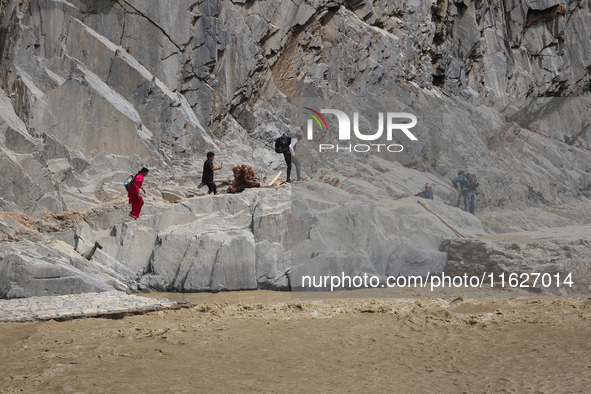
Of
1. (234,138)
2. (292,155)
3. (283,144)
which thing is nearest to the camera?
(283,144)

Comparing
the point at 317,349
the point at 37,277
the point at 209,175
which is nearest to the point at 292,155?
the point at 209,175

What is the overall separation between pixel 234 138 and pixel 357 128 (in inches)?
331

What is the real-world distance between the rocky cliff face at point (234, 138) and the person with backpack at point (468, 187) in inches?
7.7

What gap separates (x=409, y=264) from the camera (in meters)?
10.3

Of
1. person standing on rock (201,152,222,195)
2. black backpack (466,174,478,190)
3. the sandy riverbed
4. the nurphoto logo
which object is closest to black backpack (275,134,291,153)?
the nurphoto logo

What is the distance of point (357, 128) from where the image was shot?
36.6 feet

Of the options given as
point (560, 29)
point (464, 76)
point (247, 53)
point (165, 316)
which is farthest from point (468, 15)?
point (165, 316)

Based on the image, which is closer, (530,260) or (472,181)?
(530,260)

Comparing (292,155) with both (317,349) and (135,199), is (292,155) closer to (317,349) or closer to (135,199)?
(135,199)

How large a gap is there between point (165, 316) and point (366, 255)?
13.3ft

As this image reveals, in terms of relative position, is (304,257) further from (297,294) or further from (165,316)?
(165,316)

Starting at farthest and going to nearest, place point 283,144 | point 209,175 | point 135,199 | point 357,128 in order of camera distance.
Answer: point 209,175
point 283,144
point 135,199
point 357,128

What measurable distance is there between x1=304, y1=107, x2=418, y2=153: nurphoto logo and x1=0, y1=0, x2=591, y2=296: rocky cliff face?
0.29 metres

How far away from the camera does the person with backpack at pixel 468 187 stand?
39.1 feet
